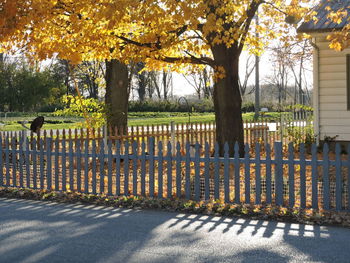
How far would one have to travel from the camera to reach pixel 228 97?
13438 millimetres

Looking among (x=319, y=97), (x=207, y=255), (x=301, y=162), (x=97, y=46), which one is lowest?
(x=207, y=255)

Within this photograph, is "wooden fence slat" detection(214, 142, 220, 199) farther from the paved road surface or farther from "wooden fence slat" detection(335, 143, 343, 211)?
"wooden fence slat" detection(335, 143, 343, 211)

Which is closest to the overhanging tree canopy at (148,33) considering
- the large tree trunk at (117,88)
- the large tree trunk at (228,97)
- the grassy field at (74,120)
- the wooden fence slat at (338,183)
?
the large tree trunk at (228,97)

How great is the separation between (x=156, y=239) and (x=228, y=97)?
7608 mm

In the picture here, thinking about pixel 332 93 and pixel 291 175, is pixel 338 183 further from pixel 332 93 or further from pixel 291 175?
pixel 332 93

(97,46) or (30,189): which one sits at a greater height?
(97,46)

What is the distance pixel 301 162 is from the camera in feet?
25.1

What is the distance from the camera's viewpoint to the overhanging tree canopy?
463 inches

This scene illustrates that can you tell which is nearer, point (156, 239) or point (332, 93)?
point (156, 239)

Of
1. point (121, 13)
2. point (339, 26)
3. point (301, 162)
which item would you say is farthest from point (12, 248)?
point (339, 26)

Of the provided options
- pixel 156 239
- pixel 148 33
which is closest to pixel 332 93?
pixel 148 33

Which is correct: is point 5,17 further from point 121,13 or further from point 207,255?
point 207,255

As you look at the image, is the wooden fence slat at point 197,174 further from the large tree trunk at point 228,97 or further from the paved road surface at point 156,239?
the large tree trunk at point 228,97

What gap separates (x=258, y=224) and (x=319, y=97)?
7473mm
